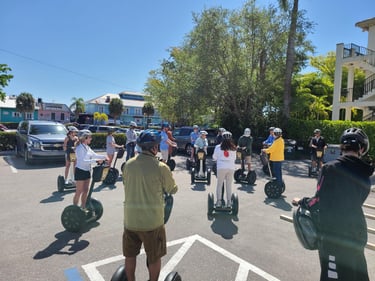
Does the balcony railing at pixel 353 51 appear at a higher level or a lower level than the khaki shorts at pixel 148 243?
higher

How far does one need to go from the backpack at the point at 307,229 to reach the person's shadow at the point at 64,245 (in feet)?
10.7

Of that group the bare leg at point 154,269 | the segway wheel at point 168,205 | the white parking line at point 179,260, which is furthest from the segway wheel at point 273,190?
the bare leg at point 154,269

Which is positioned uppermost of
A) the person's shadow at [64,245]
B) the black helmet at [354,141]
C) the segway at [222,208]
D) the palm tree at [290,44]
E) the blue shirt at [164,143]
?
the palm tree at [290,44]

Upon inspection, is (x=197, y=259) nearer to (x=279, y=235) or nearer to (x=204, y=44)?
(x=279, y=235)

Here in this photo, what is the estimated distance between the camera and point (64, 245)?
428 centimetres

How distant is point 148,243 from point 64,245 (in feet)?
7.91

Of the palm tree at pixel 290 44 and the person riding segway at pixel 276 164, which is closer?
the person riding segway at pixel 276 164

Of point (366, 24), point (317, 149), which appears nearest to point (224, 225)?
point (317, 149)

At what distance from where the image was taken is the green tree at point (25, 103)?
47125 mm

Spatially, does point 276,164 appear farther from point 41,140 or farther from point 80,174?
point 41,140

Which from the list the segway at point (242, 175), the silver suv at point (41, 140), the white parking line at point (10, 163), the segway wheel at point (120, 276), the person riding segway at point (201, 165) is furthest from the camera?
the silver suv at point (41, 140)

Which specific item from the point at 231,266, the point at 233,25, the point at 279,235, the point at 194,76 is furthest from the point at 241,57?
the point at 231,266

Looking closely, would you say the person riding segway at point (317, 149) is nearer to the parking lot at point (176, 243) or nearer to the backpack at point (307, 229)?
Result: the parking lot at point (176, 243)

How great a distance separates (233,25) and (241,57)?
230 cm
